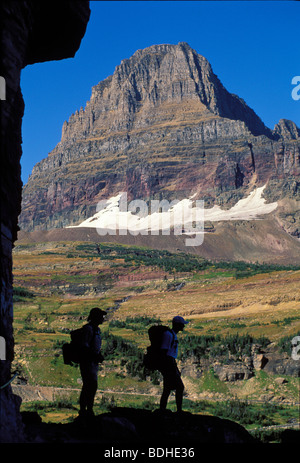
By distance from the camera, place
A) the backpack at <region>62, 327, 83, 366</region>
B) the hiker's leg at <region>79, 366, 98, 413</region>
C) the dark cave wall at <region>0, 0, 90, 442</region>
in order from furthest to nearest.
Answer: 1. the hiker's leg at <region>79, 366, 98, 413</region>
2. the backpack at <region>62, 327, 83, 366</region>
3. the dark cave wall at <region>0, 0, 90, 442</region>

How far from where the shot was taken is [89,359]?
875 centimetres

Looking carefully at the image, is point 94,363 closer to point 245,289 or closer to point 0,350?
point 0,350

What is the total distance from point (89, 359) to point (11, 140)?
12.3 ft

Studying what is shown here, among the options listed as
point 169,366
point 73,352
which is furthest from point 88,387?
point 169,366

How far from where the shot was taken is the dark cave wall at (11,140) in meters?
7.22

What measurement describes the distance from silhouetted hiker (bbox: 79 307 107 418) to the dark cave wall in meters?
1.38

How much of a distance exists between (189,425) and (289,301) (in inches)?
1743

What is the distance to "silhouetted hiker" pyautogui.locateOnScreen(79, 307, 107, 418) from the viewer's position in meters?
8.73

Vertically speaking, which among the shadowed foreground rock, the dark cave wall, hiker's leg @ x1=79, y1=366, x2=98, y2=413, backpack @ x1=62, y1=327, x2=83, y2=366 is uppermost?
the dark cave wall

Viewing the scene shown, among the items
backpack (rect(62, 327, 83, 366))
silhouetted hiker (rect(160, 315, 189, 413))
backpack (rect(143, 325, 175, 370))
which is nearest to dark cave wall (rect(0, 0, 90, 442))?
backpack (rect(62, 327, 83, 366))

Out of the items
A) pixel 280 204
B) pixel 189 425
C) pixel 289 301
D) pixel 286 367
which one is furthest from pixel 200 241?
pixel 189 425

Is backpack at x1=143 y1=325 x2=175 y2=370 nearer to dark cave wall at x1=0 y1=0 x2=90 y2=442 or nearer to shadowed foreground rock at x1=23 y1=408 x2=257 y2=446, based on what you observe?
shadowed foreground rock at x1=23 y1=408 x2=257 y2=446

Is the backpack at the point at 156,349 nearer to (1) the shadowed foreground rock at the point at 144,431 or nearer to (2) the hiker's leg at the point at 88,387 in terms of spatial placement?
(1) the shadowed foreground rock at the point at 144,431

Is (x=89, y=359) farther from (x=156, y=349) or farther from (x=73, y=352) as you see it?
(x=156, y=349)
